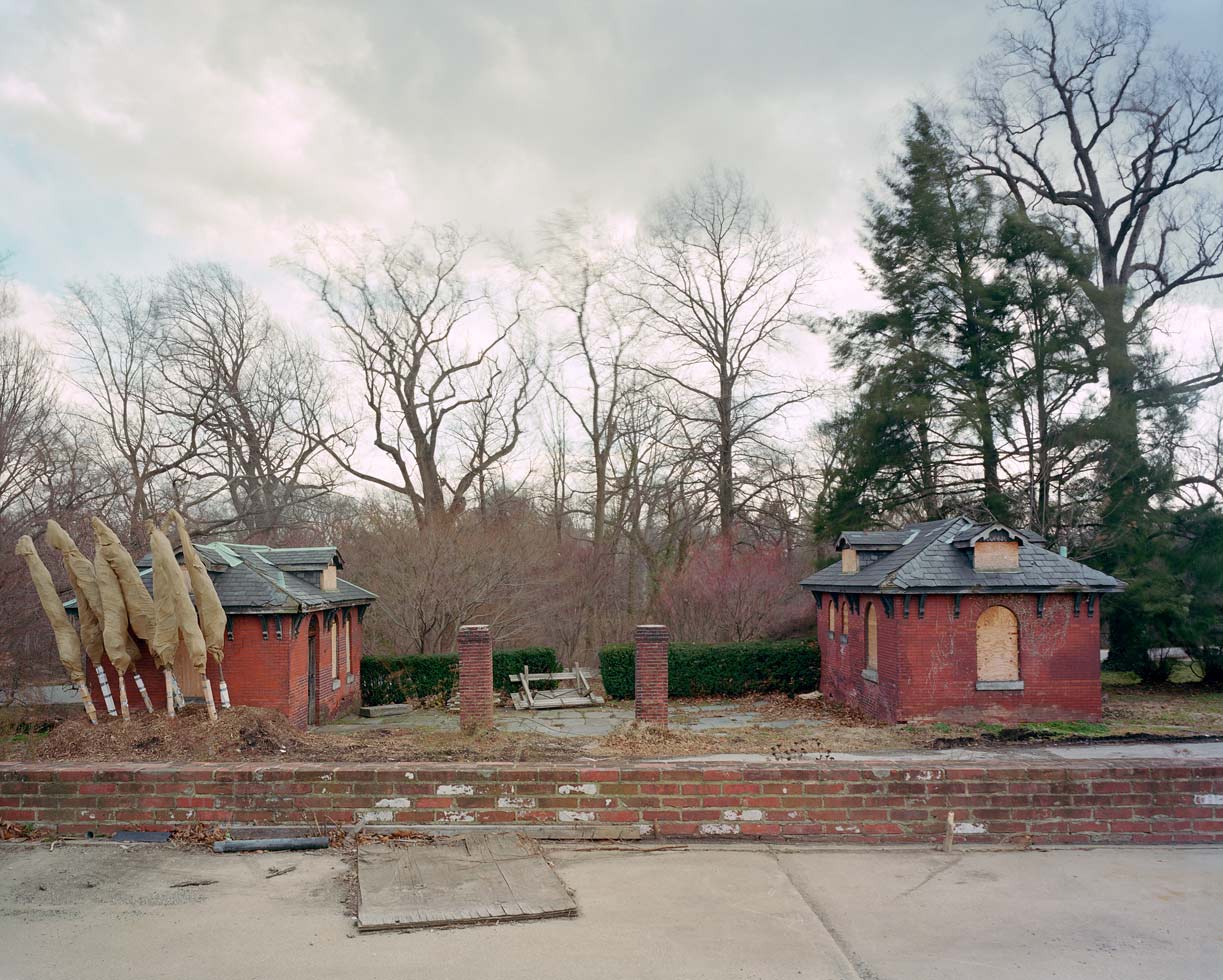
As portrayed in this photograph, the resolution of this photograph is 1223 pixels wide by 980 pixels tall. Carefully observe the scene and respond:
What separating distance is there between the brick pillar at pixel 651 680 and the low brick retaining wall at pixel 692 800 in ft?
38.9

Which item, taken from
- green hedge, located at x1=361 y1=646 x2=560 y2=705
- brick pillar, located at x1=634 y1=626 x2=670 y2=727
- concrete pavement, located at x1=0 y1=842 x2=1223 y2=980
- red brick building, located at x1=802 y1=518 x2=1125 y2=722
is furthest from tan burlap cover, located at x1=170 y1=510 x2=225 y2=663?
red brick building, located at x1=802 y1=518 x2=1125 y2=722

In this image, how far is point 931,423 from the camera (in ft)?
89.0

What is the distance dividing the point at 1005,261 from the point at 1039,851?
2530 cm

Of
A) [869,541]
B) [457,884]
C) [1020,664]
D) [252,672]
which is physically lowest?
[1020,664]

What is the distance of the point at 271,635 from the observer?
17594 mm

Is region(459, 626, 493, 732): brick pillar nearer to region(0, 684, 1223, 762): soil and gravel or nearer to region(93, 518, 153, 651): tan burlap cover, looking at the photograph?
region(0, 684, 1223, 762): soil and gravel

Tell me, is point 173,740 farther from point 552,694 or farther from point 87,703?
point 552,694

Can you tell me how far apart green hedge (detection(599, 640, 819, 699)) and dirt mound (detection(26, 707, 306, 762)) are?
11650 millimetres

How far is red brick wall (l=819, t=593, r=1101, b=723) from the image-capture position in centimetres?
1800

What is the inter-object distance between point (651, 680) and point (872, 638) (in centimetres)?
539

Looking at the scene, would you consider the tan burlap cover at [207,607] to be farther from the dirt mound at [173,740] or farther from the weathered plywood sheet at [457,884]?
the weathered plywood sheet at [457,884]

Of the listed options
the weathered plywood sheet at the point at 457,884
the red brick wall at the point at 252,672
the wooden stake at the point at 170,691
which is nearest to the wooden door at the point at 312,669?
the red brick wall at the point at 252,672

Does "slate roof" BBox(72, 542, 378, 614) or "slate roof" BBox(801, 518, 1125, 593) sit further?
"slate roof" BBox(801, 518, 1125, 593)

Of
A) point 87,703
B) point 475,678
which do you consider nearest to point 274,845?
point 87,703
